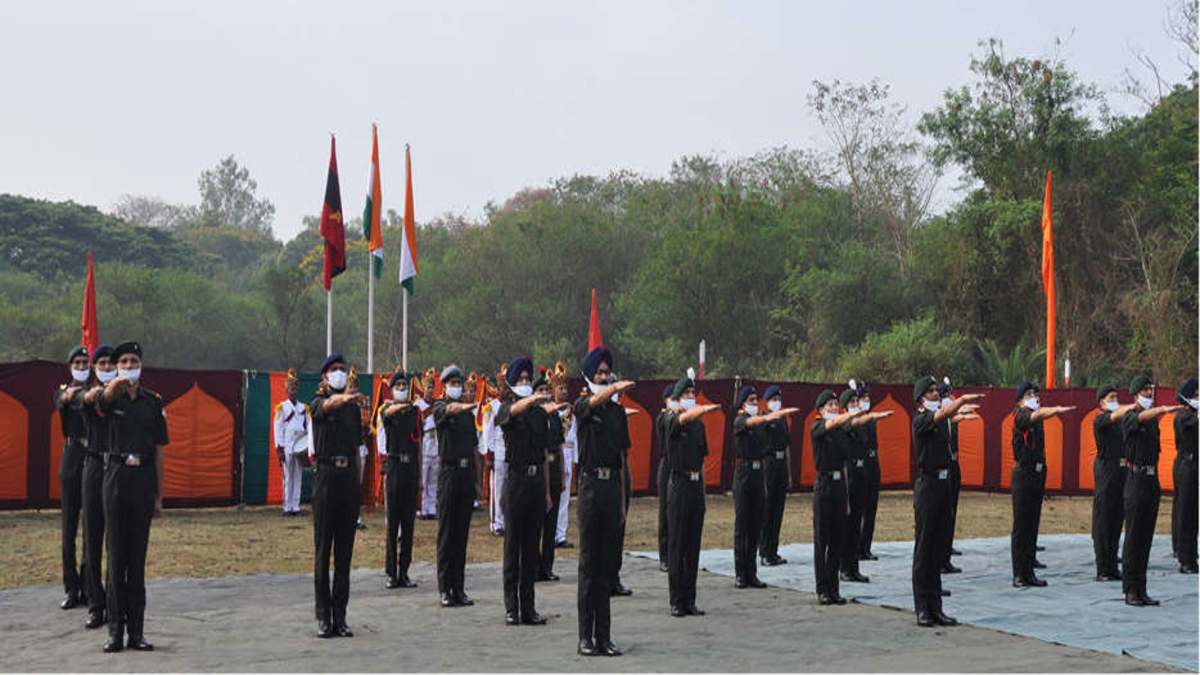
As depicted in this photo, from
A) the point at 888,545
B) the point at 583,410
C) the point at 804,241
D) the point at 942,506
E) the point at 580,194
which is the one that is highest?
the point at 580,194

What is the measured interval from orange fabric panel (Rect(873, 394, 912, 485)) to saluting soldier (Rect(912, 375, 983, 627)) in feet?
46.3

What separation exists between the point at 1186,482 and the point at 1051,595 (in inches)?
126

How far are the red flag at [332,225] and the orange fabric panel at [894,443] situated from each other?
10671 millimetres

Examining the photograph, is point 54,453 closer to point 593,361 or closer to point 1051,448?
point 593,361

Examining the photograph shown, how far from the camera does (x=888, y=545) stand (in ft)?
53.6

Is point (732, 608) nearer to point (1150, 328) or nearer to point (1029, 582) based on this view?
point (1029, 582)

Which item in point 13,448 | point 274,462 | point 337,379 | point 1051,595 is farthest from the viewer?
point 274,462

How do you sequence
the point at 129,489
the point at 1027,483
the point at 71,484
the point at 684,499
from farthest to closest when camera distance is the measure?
the point at 1027,483, the point at 684,499, the point at 71,484, the point at 129,489

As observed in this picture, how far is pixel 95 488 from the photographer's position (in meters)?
9.65

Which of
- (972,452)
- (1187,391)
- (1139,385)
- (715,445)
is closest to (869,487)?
(1139,385)

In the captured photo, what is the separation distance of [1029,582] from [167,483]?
41.9ft

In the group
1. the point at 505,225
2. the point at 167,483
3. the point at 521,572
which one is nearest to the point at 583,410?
the point at 521,572

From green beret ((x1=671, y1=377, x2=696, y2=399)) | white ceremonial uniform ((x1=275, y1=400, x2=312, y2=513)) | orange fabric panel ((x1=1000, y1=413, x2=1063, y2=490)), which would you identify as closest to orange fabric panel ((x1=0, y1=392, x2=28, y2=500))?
white ceremonial uniform ((x1=275, y1=400, x2=312, y2=513))

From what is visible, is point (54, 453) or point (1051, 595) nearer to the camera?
point (1051, 595)
